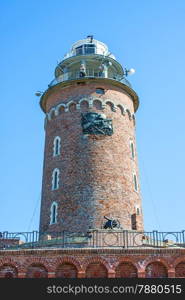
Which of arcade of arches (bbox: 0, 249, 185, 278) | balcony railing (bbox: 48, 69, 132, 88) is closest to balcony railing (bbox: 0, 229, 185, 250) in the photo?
arcade of arches (bbox: 0, 249, 185, 278)

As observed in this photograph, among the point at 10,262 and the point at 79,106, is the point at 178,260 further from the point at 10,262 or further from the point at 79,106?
the point at 79,106

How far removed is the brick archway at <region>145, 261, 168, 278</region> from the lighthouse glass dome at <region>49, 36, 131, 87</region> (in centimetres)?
1576

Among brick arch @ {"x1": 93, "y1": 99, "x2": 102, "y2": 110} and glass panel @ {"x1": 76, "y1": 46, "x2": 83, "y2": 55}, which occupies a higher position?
glass panel @ {"x1": 76, "y1": 46, "x2": 83, "y2": 55}

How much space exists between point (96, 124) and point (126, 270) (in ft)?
38.6

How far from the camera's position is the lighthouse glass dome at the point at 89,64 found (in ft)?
110

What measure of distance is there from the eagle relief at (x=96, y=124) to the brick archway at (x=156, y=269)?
11.2m

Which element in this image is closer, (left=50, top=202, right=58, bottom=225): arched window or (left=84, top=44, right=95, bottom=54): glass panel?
(left=50, top=202, right=58, bottom=225): arched window

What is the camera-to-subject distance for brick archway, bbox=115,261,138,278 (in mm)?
21623

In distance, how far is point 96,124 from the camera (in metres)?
30.3

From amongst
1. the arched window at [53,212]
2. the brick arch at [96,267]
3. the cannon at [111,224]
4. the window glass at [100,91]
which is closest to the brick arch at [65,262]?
the brick arch at [96,267]

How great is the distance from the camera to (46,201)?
98.5 ft

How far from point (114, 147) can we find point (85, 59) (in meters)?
8.99

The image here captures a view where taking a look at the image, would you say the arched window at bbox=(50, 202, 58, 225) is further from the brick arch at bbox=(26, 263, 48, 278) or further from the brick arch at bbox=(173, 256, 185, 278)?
the brick arch at bbox=(173, 256, 185, 278)

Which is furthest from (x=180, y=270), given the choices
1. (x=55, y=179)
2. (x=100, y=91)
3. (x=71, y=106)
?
(x=100, y=91)
